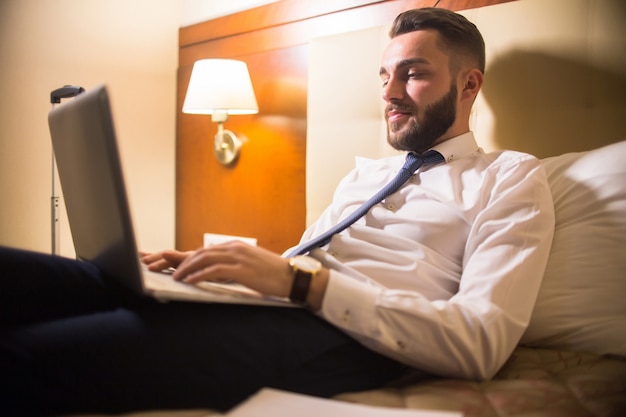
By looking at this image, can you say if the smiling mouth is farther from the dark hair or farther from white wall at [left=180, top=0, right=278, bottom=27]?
white wall at [left=180, top=0, right=278, bottom=27]

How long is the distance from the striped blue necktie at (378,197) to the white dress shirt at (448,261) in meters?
0.02

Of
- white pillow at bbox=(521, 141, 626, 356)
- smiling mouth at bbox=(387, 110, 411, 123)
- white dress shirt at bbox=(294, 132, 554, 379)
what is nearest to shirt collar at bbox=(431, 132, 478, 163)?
white dress shirt at bbox=(294, 132, 554, 379)

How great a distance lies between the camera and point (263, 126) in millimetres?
2270

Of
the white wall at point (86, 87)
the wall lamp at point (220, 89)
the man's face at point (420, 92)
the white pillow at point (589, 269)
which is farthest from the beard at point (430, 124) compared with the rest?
the white wall at point (86, 87)

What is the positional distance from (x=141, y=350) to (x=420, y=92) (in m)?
0.89

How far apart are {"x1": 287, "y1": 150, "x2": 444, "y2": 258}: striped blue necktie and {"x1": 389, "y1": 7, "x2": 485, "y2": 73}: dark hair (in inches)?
9.6

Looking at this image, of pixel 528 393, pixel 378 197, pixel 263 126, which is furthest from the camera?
pixel 263 126

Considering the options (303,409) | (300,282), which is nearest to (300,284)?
(300,282)

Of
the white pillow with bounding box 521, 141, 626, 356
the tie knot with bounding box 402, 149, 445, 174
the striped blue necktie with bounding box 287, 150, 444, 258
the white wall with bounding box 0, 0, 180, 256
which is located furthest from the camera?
the white wall with bounding box 0, 0, 180, 256

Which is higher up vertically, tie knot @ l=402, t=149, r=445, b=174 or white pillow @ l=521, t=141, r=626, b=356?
tie knot @ l=402, t=149, r=445, b=174

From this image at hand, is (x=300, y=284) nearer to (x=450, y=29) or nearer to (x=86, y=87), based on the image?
(x=450, y=29)

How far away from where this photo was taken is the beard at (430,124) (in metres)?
1.27

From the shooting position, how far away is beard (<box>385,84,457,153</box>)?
4.16 feet

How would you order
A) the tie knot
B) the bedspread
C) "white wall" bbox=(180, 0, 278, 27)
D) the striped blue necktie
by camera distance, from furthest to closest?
"white wall" bbox=(180, 0, 278, 27)
the tie knot
the striped blue necktie
the bedspread
